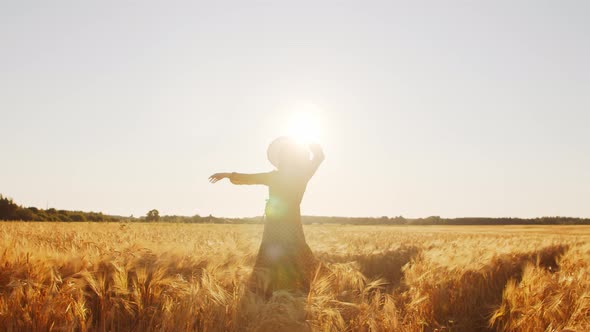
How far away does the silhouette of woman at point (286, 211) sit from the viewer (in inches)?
189

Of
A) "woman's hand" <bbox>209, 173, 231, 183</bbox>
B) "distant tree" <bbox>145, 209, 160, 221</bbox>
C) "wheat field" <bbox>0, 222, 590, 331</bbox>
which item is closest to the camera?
"wheat field" <bbox>0, 222, 590, 331</bbox>

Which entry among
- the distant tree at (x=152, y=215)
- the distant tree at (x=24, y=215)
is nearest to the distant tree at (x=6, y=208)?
the distant tree at (x=24, y=215)

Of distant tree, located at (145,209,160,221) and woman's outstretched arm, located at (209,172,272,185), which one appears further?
distant tree, located at (145,209,160,221)

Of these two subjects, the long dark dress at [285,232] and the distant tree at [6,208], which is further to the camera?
the distant tree at [6,208]

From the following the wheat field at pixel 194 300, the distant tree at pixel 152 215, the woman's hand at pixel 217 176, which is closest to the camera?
the wheat field at pixel 194 300

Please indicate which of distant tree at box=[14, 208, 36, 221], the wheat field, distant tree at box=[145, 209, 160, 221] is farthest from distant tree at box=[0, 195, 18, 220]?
the wheat field

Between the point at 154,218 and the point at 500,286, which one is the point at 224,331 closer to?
the point at 500,286

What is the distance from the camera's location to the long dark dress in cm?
482

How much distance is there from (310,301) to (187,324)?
3.59 ft

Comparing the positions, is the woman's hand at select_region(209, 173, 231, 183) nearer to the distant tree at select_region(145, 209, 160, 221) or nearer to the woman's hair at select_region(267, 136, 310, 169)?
the woman's hair at select_region(267, 136, 310, 169)

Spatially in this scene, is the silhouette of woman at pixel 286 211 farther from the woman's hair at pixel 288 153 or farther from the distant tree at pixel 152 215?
the distant tree at pixel 152 215

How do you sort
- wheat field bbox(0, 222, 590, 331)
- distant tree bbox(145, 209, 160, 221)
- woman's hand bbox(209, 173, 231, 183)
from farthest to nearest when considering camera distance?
distant tree bbox(145, 209, 160, 221), woman's hand bbox(209, 173, 231, 183), wheat field bbox(0, 222, 590, 331)

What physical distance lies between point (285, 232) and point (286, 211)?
0.87ft

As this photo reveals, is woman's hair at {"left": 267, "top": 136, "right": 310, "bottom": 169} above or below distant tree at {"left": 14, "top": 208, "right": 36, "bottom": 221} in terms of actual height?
above
